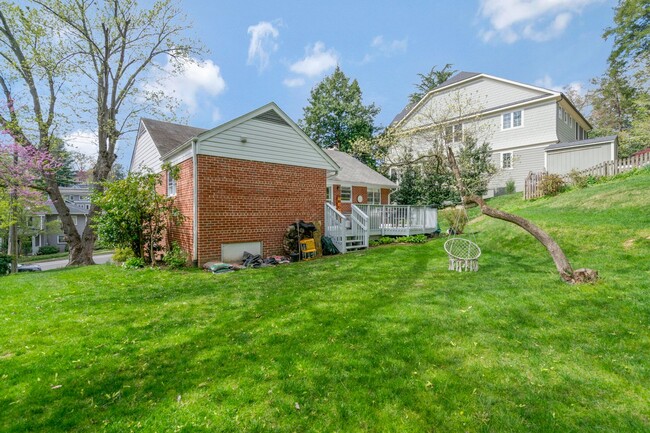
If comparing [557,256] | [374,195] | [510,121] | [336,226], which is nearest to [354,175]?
[374,195]

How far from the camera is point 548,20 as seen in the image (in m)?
14.1

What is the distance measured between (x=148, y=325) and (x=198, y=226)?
4.82 m

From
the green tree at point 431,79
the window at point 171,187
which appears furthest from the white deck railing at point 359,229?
the green tree at point 431,79

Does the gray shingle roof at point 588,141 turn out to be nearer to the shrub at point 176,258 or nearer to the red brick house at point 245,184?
the red brick house at point 245,184

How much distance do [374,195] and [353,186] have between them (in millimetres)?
2426

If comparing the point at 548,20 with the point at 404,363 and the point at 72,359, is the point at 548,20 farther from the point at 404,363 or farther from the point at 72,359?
the point at 72,359

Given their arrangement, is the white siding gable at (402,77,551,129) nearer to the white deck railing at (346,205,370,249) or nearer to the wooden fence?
the wooden fence

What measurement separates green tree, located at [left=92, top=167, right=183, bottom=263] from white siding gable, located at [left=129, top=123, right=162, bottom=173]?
2401 mm

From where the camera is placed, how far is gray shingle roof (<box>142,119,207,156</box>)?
12.2 m

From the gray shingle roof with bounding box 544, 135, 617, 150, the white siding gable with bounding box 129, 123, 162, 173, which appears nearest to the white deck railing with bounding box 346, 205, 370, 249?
the white siding gable with bounding box 129, 123, 162, 173

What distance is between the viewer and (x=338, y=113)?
33.9 meters

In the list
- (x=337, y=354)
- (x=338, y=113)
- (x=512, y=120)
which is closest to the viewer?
(x=337, y=354)

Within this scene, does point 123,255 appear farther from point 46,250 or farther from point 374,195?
point 46,250

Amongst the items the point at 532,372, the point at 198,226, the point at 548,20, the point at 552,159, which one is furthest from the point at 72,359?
the point at 552,159
